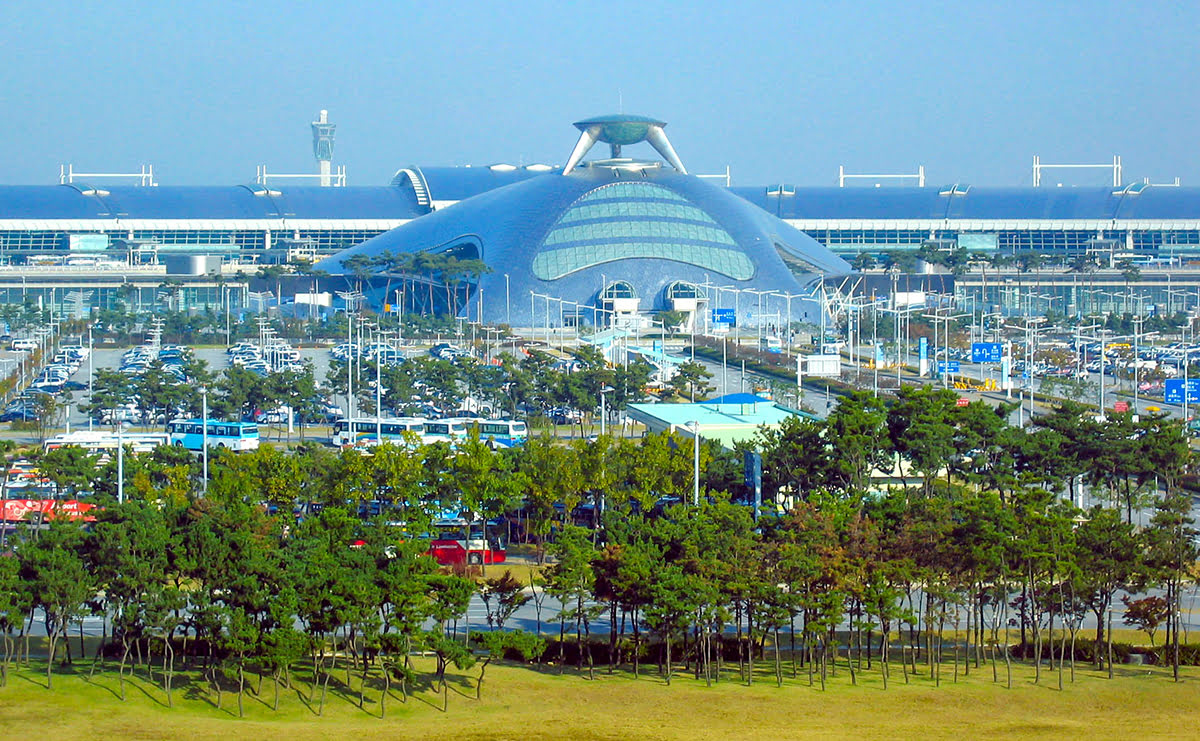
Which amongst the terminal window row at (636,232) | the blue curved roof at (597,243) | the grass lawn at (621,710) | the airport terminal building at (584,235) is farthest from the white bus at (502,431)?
the terminal window row at (636,232)

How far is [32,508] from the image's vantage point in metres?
38.5

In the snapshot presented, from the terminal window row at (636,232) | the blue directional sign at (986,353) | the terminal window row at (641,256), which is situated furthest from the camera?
the terminal window row at (636,232)

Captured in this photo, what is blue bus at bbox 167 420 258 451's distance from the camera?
152 ft

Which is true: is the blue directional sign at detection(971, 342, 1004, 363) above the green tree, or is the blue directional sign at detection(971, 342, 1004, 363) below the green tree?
above

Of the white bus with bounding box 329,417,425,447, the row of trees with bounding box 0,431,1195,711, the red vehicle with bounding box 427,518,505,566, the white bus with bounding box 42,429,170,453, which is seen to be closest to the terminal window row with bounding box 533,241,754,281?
the white bus with bounding box 329,417,425,447

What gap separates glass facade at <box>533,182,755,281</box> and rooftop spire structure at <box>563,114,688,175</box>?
990 centimetres

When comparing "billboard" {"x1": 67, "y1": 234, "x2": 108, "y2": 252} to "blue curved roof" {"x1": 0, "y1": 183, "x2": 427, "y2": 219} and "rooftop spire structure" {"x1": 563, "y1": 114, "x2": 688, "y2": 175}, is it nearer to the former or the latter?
"blue curved roof" {"x1": 0, "y1": 183, "x2": 427, "y2": 219}

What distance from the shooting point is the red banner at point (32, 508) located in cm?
3603

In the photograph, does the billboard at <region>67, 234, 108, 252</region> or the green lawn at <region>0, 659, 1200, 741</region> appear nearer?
the green lawn at <region>0, 659, 1200, 741</region>

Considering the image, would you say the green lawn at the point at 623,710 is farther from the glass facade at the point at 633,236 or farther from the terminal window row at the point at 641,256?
the glass facade at the point at 633,236

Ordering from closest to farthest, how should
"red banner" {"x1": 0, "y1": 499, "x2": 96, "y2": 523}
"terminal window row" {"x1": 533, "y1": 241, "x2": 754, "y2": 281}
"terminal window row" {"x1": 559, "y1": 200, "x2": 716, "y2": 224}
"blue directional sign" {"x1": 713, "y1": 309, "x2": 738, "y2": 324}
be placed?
"red banner" {"x1": 0, "y1": 499, "x2": 96, "y2": 523} < "blue directional sign" {"x1": 713, "y1": 309, "x2": 738, "y2": 324} < "terminal window row" {"x1": 533, "y1": 241, "x2": 754, "y2": 281} < "terminal window row" {"x1": 559, "y1": 200, "x2": 716, "y2": 224}

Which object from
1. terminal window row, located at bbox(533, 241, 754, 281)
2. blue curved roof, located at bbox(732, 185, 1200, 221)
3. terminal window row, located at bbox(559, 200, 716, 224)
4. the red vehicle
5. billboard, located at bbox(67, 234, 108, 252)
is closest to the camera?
the red vehicle

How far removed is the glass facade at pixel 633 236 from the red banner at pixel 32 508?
63.4 meters

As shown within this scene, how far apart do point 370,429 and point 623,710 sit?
2691 cm
